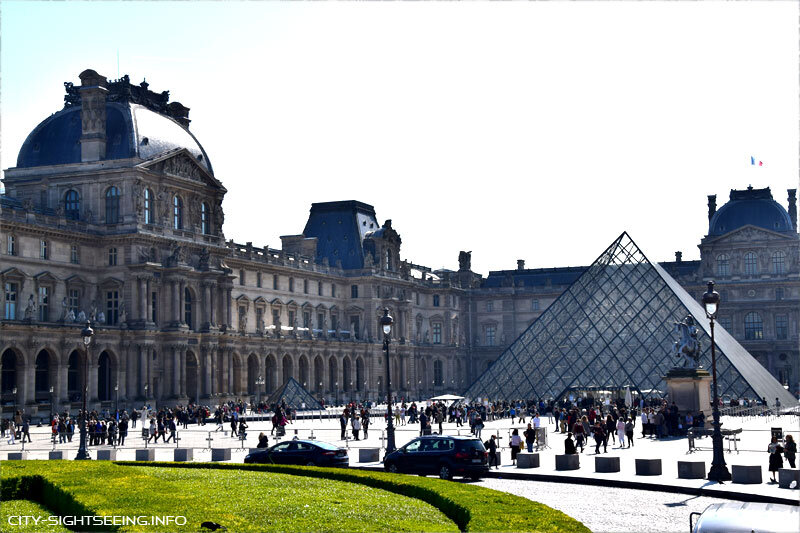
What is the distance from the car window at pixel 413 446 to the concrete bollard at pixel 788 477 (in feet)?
26.5

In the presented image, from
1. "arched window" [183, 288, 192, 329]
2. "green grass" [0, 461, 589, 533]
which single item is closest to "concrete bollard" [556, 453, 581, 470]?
"green grass" [0, 461, 589, 533]

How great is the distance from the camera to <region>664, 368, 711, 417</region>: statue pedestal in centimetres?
3797

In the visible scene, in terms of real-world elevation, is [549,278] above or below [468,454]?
above

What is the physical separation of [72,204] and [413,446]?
4036cm

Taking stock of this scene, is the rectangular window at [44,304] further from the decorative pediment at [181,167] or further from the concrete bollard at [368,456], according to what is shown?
the concrete bollard at [368,456]

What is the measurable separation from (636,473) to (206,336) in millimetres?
42652

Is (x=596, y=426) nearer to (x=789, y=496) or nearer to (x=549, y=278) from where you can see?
(x=789, y=496)

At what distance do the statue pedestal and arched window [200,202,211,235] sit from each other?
3492cm

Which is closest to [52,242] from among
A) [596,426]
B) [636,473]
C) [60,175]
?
[60,175]

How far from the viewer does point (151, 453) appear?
28.4 metres

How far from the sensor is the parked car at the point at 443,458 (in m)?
23.9

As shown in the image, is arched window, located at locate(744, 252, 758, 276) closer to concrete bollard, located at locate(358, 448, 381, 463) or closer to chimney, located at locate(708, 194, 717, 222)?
chimney, located at locate(708, 194, 717, 222)

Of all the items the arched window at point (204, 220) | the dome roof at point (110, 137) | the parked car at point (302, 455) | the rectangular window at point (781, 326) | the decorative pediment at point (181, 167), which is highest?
the dome roof at point (110, 137)

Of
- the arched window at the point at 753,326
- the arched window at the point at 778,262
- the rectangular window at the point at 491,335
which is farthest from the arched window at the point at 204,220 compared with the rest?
the arched window at the point at 778,262
